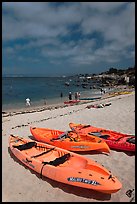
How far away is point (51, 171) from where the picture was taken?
23.0 feet

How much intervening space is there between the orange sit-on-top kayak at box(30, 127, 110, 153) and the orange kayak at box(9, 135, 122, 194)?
2.54ft

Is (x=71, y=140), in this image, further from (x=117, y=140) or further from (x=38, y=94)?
(x=38, y=94)

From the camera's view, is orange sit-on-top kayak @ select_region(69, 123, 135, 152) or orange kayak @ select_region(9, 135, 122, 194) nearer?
orange kayak @ select_region(9, 135, 122, 194)

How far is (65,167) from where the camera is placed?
22.9 ft

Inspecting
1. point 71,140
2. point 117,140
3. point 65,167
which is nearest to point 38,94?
point 71,140

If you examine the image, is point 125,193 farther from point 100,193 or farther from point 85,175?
point 85,175

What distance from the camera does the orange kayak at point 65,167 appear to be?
622 cm

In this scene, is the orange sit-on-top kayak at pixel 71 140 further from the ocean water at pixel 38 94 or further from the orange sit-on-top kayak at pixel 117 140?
the ocean water at pixel 38 94

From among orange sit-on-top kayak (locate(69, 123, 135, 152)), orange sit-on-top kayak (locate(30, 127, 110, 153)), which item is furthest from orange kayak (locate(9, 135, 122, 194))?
orange sit-on-top kayak (locate(69, 123, 135, 152))

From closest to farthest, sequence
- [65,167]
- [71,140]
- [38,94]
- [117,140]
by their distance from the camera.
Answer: [65,167] < [117,140] < [71,140] < [38,94]

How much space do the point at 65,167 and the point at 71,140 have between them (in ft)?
8.64

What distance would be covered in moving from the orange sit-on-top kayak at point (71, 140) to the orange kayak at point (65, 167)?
2.54 ft

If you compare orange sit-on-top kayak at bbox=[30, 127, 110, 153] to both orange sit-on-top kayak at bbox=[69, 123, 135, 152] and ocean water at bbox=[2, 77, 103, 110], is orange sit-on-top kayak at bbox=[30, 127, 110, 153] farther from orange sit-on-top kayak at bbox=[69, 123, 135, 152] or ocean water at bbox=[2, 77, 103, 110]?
ocean water at bbox=[2, 77, 103, 110]

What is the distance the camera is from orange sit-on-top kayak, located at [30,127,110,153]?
8883 mm
